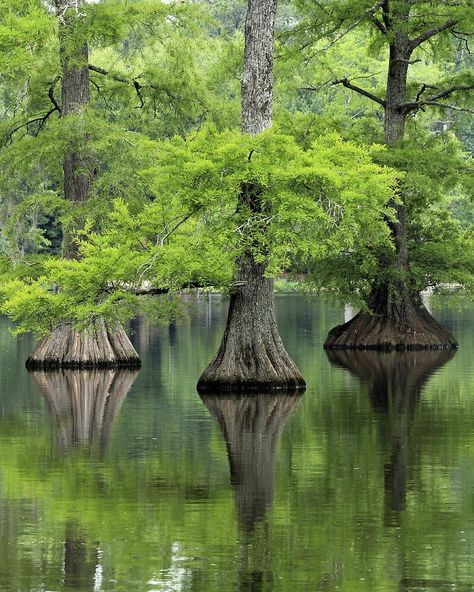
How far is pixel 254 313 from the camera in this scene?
2295 cm

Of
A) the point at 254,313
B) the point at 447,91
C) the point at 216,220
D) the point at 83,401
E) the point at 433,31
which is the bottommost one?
the point at 83,401

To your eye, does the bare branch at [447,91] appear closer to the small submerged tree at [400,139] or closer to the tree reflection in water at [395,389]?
the small submerged tree at [400,139]

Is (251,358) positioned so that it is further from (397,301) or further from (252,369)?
(397,301)

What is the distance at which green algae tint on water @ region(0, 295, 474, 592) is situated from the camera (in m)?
9.50

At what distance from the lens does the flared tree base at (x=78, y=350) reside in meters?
27.9

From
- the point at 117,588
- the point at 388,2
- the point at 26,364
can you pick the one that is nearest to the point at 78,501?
the point at 117,588

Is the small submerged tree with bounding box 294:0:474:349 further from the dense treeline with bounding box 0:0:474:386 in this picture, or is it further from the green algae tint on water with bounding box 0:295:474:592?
the green algae tint on water with bounding box 0:295:474:592

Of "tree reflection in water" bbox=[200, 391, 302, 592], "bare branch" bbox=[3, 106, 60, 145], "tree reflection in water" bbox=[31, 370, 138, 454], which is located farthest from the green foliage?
"bare branch" bbox=[3, 106, 60, 145]

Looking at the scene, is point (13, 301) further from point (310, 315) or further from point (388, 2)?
point (310, 315)

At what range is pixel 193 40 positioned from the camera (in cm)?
2953

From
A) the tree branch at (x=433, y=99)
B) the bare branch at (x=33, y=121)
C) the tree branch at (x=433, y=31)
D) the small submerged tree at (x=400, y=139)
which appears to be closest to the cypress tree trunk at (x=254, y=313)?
the bare branch at (x=33, y=121)

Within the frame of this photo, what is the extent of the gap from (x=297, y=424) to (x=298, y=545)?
8125mm

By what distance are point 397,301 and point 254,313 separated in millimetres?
11467

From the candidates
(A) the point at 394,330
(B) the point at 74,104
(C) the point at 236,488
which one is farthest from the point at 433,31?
(C) the point at 236,488
